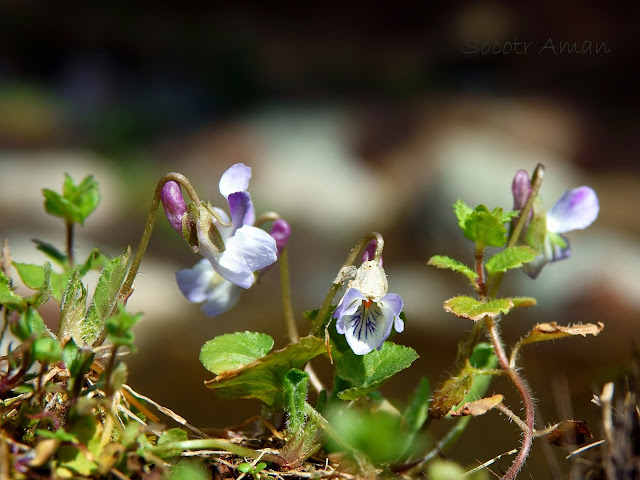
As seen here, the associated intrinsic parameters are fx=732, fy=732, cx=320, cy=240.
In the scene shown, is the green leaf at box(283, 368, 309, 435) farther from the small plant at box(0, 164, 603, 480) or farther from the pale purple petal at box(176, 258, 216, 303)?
the pale purple petal at box(176, 258, 216, 303)

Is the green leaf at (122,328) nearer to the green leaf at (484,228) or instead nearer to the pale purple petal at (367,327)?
the pale purple petal at (367,327)

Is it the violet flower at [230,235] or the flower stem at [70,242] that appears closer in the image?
the violet flower at [230,235]

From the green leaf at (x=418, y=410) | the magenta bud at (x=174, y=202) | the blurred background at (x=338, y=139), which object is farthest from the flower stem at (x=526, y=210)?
the blurred background at (x=338, y=139)

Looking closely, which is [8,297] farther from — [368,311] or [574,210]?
[574,210]

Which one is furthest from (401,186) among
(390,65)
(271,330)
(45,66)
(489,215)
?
(489,215)

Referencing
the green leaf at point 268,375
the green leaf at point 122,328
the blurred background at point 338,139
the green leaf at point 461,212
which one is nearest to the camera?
the green leaf at point 122,328

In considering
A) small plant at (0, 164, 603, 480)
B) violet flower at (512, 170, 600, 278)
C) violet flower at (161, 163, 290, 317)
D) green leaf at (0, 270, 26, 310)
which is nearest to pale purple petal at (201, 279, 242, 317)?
small plant at (0, 164, 603, 480)

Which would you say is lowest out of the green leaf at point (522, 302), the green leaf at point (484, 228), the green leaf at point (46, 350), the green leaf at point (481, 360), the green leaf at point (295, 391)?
the green leaf at point (481, 360)
